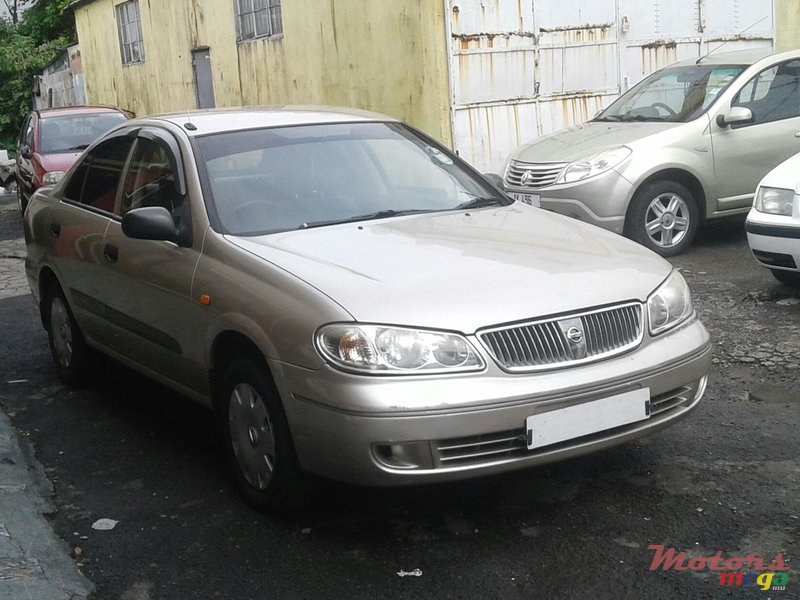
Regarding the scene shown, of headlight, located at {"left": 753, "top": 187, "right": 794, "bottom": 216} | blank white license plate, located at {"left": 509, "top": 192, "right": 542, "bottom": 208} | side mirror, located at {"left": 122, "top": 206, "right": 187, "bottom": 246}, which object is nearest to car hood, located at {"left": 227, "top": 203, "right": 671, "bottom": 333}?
side mirror, located at {"left": 122, "top": 206, "right": 187, "bottom": 246}

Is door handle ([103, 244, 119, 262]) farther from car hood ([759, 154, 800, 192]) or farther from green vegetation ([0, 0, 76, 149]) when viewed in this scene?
green vegetation ([0, 0, 76, 149])

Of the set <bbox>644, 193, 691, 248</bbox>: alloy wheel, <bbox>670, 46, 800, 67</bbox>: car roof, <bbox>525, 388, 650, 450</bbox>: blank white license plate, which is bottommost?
<bbox>644, 193, 691, 248</bbox>: alloy wheel

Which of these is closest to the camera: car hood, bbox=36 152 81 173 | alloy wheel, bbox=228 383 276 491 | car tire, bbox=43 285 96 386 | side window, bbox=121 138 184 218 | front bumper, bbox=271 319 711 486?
front bumper, bbox=271 319 711 486

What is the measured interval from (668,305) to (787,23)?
1176cm

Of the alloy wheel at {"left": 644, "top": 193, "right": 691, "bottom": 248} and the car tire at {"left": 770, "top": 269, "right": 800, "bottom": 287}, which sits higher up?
the alloy wheel at {"left": 644, "top": 193, "right": 691, "bottom": 248}

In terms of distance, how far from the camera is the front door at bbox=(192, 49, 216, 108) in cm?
1867

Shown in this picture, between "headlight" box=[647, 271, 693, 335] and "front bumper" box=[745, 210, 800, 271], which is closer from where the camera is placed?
"headlight" box=[647, 271, 693, 335]

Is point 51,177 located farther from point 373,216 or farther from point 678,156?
point 373,216

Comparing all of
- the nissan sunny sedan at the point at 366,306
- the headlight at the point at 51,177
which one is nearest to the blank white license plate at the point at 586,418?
the nissan sunny sedan at the point at 366,306

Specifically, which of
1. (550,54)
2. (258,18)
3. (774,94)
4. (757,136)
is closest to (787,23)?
(550,54)

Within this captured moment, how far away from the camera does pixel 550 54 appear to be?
42.1ft

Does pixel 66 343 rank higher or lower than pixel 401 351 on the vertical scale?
lower

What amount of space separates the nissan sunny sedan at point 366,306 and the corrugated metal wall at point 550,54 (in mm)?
7004

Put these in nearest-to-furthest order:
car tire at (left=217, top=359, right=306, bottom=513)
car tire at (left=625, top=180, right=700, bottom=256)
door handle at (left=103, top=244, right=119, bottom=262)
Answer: car tire at (left=217, top=359, right=306, bottom=513) → door handle at (left=103, top=244, right=119, bottom=262) → car tire at (left=625, top=180, right=700, bottom=256)
